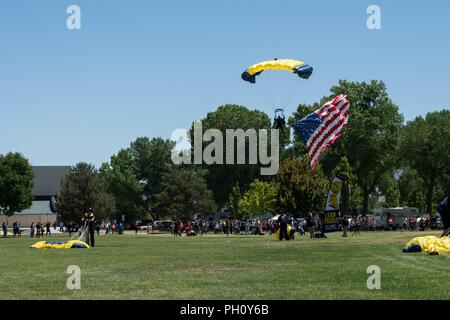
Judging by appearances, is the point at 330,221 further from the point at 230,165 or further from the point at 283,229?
the point at 230,165

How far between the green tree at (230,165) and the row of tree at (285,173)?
0.17 metres

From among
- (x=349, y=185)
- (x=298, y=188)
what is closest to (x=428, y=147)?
(x=349, y=185)

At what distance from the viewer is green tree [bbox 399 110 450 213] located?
379ft

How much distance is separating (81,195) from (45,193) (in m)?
62.6

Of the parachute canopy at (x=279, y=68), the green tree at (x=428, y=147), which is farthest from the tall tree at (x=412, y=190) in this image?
the parachute canopy at (x=279, y=68)

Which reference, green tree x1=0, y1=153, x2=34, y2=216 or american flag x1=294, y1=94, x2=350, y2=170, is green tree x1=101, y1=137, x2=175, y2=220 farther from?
american flag x1=294, y1=94, x2=350, y2=170

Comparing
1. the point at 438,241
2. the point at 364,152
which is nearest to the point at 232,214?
the point at 364,152

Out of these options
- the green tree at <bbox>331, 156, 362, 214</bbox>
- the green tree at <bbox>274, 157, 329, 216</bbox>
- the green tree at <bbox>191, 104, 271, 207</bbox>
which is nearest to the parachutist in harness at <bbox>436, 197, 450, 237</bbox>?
the green tree at <bbox>331, 156, 362, 214</bbox>

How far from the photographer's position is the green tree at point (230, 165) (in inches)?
5069

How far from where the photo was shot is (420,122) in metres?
122

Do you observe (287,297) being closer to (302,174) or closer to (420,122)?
(302,174)

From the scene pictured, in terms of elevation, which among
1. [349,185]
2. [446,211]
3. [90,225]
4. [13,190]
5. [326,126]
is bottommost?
[90,225]

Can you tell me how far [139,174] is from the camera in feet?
492

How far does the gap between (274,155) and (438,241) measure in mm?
95672
